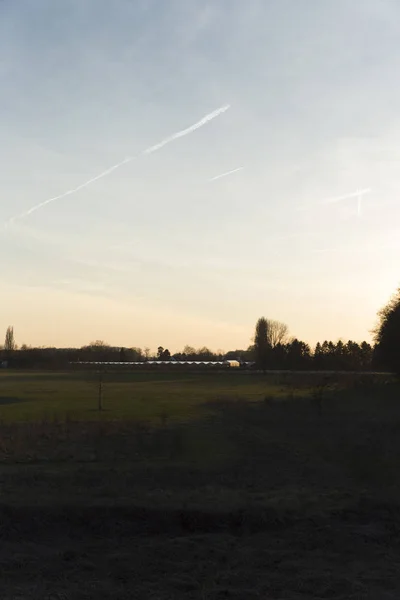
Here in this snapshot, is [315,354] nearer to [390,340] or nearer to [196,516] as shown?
[390,340]

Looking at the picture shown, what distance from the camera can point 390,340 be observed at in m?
54.7

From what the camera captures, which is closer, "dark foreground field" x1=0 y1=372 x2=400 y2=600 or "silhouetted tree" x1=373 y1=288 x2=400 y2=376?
"dark foreground field" x1=0 y1=372 x2=400 y2=600

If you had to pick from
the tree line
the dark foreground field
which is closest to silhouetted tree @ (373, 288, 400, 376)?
the tree line

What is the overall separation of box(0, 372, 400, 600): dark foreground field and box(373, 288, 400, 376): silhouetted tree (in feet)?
105

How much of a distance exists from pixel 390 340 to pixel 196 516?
45.0 m

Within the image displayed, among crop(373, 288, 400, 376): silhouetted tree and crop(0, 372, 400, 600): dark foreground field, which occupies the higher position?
crop(373, 288, 400, 376): silhouetted tree

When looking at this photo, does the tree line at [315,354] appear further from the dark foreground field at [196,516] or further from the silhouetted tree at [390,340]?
the dark foreground field at [196,516]

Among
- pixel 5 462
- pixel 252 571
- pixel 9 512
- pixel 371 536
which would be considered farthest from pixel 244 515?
pixel 5 462

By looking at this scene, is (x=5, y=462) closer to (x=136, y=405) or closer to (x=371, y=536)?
(x=371, y=536)

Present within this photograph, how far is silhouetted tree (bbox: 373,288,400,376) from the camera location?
2132 inches

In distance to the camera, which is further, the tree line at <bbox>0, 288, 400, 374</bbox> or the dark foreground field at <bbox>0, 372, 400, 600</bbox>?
the tree line at <bbox>0, 288, 400, 374</bbox>

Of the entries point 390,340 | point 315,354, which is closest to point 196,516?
point 390,340

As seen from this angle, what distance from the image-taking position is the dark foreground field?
28.2ft

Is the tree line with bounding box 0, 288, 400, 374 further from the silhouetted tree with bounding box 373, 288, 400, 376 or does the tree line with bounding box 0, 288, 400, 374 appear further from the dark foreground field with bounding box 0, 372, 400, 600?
the dark foreground field with bounding box 0, 372, 400, 600
